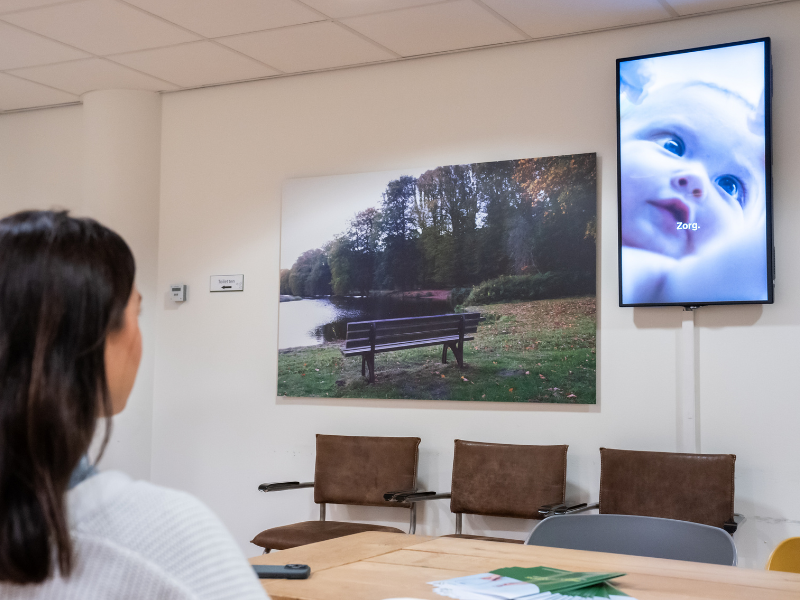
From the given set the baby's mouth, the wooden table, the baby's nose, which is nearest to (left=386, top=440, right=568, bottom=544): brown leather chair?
the baby's mouth

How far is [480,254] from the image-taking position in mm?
4430

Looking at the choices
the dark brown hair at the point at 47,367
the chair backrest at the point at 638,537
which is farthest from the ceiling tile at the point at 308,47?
the dark brown hair at the point at 47,367

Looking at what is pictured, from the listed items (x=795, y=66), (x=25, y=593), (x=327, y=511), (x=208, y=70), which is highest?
(x=208, y=70)

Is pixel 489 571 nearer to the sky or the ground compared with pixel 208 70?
nearer to the ground

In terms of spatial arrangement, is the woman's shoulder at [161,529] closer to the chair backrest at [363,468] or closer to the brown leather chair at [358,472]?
the brown leather chair at [358,472]

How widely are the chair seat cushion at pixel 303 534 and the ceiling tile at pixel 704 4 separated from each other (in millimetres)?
2933

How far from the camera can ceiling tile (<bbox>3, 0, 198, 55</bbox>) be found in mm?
4023

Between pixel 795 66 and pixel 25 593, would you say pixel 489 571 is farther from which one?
pixel 795 66

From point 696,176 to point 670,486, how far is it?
1.48 meters

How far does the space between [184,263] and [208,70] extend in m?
1.23

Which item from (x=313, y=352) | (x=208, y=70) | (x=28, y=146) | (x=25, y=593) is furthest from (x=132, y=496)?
(x=28, y=146)

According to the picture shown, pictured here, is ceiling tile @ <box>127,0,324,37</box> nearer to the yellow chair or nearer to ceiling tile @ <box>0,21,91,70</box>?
ceiling tile @ <box>0,21,91,70</box>

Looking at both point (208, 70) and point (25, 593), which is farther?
point (208, 70)

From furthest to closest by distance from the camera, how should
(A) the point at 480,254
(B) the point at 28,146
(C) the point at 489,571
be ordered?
(B) the point at 28,146 → (A) the point at 480,254 → (C) the point at 489,571
